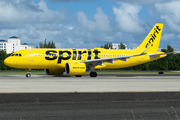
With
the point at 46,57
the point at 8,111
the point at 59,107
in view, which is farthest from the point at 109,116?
the point at 46,57

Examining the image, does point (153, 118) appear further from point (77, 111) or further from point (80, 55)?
point (80, 55)

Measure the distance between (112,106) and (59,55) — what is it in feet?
95.4

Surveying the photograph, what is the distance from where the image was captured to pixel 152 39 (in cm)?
4788

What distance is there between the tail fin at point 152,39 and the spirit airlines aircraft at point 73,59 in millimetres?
1770

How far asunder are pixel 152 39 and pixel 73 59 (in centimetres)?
1601

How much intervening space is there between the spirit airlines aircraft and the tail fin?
1.77 m

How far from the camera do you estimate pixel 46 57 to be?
40.3m

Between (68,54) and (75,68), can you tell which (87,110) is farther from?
(68,54)

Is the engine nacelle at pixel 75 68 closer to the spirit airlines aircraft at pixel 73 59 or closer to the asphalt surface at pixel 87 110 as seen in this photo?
the spirit airlines aircraft at pixel 73 59

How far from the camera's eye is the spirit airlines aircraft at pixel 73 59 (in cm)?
3919

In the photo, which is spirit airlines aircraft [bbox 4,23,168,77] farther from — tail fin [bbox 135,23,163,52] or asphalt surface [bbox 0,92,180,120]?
asphalt surface [bbox 0,92,180,120]

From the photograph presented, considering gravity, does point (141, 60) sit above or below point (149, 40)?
below

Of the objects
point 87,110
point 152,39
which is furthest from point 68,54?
point 87,110

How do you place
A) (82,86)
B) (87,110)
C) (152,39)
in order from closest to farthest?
(87,110)
(82,86)
(152,39)
